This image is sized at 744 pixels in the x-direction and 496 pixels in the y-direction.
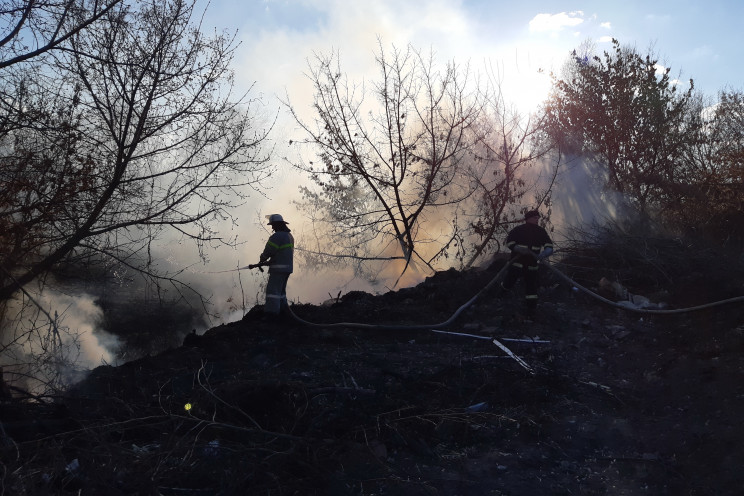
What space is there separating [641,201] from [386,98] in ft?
29.4

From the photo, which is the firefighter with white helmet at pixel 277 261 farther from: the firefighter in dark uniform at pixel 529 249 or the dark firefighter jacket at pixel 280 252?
the firefighter in dark uniform at pixel 529 249

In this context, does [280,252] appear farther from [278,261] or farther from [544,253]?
[544,253]

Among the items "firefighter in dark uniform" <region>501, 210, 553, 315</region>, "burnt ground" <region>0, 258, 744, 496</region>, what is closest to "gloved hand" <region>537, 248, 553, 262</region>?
"firefighter in dark uniform" <region>501, 210, 553, 315</region>

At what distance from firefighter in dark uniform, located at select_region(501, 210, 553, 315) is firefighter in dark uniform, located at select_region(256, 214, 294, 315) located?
3227 mm

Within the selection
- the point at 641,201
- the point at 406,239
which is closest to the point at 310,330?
the point at 406,239

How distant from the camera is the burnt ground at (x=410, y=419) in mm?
3779

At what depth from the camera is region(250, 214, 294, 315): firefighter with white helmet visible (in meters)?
8.52

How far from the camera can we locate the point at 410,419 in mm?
4746

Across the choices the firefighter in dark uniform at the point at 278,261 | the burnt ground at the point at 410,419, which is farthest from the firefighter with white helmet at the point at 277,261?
the burnt ground at the point at 410,419

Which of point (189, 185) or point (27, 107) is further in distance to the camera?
point (189, 185)

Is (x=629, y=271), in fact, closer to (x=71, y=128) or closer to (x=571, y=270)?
(x=571, y=270)

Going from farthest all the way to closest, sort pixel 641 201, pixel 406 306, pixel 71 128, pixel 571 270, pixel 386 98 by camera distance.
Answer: pixel 641 201 → pixel 386 98 → pixel 571 270 → pixel 406 306 → pixel 71 128

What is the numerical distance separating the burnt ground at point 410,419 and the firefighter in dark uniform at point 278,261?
3.69 ft

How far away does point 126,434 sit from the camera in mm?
4559
